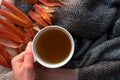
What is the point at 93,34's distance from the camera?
992mm

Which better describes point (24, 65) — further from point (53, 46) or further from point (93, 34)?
point (93, 34)

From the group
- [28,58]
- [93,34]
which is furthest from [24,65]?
[93,34]

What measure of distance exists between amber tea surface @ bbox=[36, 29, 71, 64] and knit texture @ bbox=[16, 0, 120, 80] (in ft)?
0.16

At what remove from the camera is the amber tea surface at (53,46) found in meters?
0.95

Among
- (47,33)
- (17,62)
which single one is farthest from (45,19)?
(17,62)

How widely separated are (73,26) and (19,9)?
0.18 metres

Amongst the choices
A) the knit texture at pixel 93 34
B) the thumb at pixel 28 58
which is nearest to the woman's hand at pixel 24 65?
the thumb at pixel 28 58

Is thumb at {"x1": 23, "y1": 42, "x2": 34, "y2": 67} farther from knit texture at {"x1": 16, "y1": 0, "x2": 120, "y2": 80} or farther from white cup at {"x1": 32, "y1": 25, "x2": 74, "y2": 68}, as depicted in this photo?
knit texture at {"x1": 16, "y1": 0, "x2": 120, "y2": 80}

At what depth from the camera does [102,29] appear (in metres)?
0.99

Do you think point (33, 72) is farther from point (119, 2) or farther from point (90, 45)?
point (119, 2)

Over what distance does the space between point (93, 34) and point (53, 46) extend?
0.13 m

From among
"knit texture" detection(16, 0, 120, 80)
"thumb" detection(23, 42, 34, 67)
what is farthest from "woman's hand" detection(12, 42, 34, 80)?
"knit texture" detection(16, 0, 120, 80)

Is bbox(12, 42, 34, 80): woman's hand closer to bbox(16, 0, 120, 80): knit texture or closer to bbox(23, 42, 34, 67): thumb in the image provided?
bbox(23, 42, 34, 67): thumb

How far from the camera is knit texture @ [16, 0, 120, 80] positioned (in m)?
0.98
